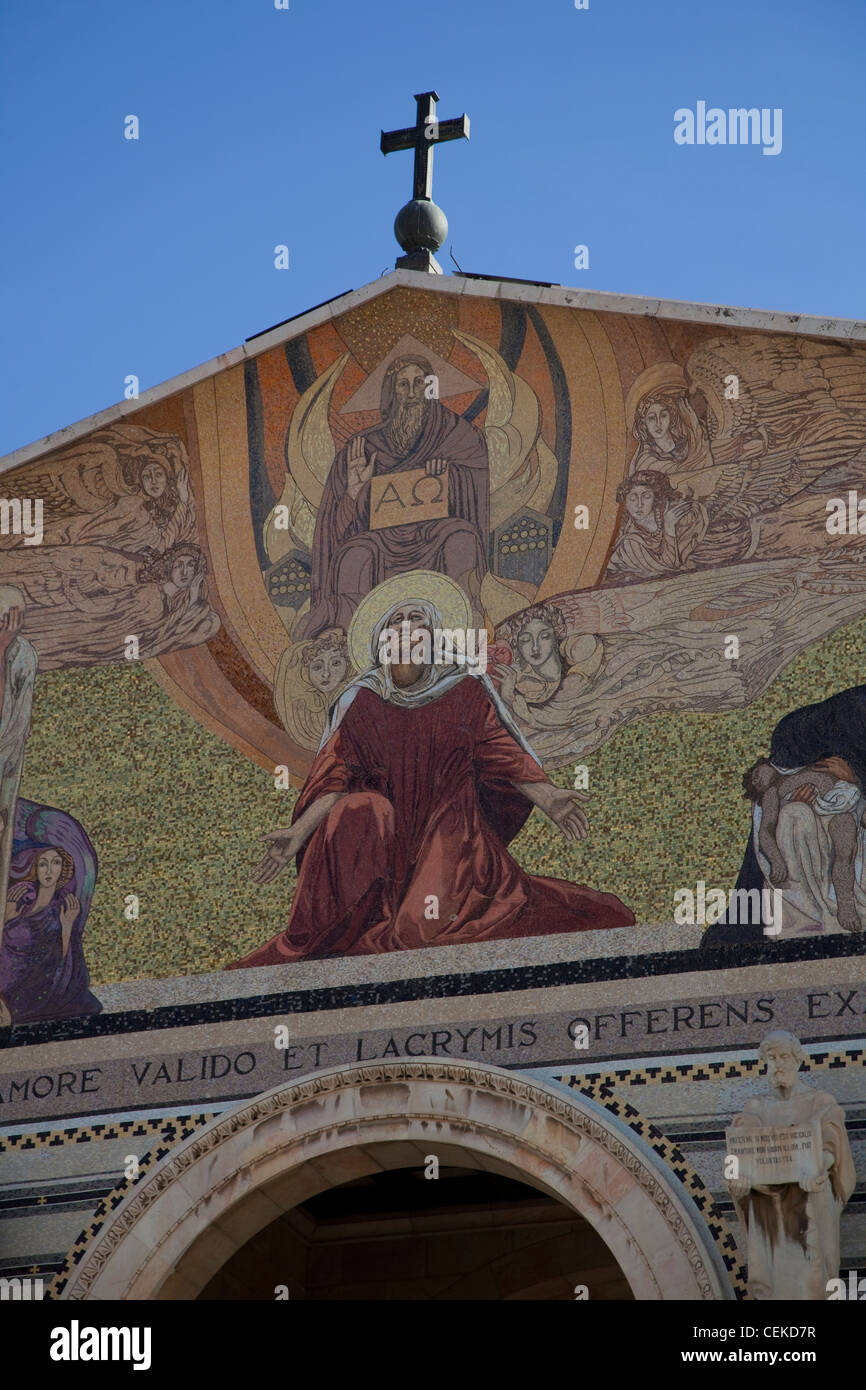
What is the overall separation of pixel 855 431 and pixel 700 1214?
162 inches

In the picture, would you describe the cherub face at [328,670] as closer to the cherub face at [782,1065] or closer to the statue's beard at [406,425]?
the statue's beard at [406,425]

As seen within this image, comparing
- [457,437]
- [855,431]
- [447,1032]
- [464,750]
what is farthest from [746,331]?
[447,1032]

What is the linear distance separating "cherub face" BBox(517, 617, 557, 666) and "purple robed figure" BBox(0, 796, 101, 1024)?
2633 millimetres

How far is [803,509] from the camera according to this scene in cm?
1220

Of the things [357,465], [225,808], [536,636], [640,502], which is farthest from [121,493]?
[640,502]

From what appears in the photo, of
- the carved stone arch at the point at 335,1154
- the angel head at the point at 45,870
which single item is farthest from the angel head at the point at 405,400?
the carved stone arch at the point at 335,1154

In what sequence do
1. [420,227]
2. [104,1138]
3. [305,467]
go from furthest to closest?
[420,227] → [305,467] → [104,1138]

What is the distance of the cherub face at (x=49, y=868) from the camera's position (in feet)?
42.4

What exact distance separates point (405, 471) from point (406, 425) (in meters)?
0.28

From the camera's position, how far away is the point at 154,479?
13.6m

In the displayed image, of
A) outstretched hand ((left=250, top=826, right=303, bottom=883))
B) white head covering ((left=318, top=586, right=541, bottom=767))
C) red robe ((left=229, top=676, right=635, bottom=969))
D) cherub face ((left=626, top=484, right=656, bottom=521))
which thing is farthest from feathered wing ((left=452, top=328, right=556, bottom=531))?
outstretched hand ((left=250, top=826, right=303, bottom=883))

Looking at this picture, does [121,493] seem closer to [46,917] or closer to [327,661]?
[327,661]

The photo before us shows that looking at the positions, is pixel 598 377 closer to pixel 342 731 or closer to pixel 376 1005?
pixel 342 731

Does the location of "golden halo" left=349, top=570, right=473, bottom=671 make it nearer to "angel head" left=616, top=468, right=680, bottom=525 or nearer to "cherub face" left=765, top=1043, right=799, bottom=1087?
"angel head" left=616, top=468, right=680, bottom=525
